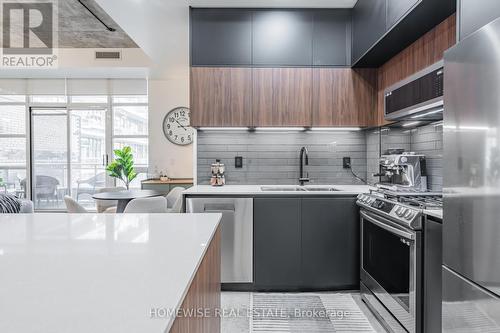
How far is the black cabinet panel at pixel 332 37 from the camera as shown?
3098mm

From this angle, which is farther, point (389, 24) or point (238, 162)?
point (238, 162)

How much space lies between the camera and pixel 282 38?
3078 mm

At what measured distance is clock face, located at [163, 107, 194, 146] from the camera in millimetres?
5938

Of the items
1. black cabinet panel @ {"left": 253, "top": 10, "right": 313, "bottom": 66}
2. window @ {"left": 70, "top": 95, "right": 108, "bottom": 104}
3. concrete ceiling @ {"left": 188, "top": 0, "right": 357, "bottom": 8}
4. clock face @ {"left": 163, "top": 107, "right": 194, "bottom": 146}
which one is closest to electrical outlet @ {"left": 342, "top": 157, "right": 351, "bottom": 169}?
black cabinet panel @ {"left": 253, "top": 10, "right": 313, "bottom": 66}

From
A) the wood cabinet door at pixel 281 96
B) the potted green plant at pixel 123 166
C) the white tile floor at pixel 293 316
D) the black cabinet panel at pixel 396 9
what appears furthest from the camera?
the potted green plant at pixel 123 166

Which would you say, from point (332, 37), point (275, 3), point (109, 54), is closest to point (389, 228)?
point (332, 37)

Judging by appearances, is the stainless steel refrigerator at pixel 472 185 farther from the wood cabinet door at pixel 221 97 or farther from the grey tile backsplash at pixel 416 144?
the wood cabinet door at pixel 221 97

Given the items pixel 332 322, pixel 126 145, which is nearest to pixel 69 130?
pixel 126 145

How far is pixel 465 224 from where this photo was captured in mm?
1239

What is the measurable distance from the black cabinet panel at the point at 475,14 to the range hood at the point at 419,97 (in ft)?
1.45

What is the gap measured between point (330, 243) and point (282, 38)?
201 cm

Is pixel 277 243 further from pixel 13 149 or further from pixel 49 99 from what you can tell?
pixel 13 149

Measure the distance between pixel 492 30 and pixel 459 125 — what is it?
363 mm

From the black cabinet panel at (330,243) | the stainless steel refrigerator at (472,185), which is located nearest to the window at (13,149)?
the black cabinet panel at (330,243)
